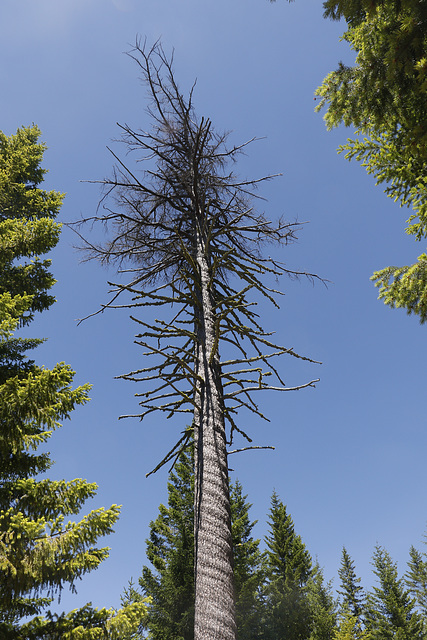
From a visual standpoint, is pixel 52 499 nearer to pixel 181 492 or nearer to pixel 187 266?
pixel 187 266

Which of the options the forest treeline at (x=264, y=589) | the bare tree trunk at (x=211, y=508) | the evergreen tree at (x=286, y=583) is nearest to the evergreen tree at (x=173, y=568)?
the forest treeline at (x=264, y=589)

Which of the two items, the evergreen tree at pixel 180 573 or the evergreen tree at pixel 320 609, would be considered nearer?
the evergreen tree at pixel 180 573

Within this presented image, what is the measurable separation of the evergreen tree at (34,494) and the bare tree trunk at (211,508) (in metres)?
1.67

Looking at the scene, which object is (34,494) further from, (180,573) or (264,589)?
(264,589)

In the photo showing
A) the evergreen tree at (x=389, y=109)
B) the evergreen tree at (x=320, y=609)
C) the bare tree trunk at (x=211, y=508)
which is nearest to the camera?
the bare tree trunk at (x=211, y=508)

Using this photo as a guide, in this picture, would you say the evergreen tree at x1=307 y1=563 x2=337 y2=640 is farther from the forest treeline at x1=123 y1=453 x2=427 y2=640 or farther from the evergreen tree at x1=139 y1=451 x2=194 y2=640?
the evergreen tree at x1=139 y1=451 x2=194 y2=640

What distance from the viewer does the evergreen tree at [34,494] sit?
14.5 feet

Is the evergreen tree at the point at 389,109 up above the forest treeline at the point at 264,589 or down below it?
above

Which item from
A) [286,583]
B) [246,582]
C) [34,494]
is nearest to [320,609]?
[286,583]

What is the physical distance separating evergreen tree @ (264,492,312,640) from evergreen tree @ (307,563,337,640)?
1.20 ft

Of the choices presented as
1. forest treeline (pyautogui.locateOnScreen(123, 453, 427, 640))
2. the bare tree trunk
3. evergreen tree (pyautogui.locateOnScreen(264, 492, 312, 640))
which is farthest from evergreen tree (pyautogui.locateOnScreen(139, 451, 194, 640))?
the bare tree trunk

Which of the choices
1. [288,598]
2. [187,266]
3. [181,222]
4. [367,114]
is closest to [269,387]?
[187,266]

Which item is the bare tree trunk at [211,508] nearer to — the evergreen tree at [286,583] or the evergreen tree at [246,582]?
the evergreen tree at [246,582]

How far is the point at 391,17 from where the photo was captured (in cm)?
546
